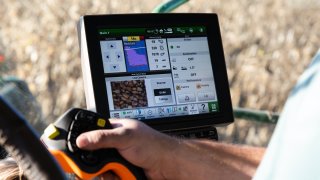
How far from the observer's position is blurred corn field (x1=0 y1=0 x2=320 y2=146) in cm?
Answer: 566

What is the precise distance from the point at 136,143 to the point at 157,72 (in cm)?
45

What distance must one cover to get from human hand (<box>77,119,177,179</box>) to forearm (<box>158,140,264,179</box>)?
33 mm

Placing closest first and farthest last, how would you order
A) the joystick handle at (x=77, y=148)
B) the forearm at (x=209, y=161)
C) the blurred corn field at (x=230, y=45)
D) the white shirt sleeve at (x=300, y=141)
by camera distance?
1. the white shirt sleeve at (x=300, y=141)
2. the joystick handle at (x=77, y=148)
3. the forearm at (x=209, y=161)
4. the blurred corn field at (x=230, y=45)

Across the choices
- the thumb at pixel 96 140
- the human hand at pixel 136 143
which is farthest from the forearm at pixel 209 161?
the thumb at pixel 96 140

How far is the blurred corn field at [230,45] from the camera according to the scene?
566cm

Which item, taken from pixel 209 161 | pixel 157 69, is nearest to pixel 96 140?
pixel 209 161

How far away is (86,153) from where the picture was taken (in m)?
1.35

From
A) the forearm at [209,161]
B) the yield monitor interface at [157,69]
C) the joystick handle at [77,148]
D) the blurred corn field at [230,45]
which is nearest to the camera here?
the joystick handle at [77,148]

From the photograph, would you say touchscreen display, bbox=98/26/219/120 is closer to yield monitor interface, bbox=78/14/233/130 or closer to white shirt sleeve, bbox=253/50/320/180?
A: yield monitor interface, bbox=78/14/233/130

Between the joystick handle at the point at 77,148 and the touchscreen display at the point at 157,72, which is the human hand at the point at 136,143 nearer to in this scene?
the joystick handle at the point at 77,148

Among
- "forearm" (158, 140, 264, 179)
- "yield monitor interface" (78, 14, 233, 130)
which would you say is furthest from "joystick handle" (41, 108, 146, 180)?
"yield monitor interface" (78, 14, 233, 130)

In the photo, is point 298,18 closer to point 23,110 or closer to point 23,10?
point 23,10

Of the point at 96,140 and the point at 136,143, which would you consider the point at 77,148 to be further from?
the point at 136,143

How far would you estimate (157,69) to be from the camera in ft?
6.40
